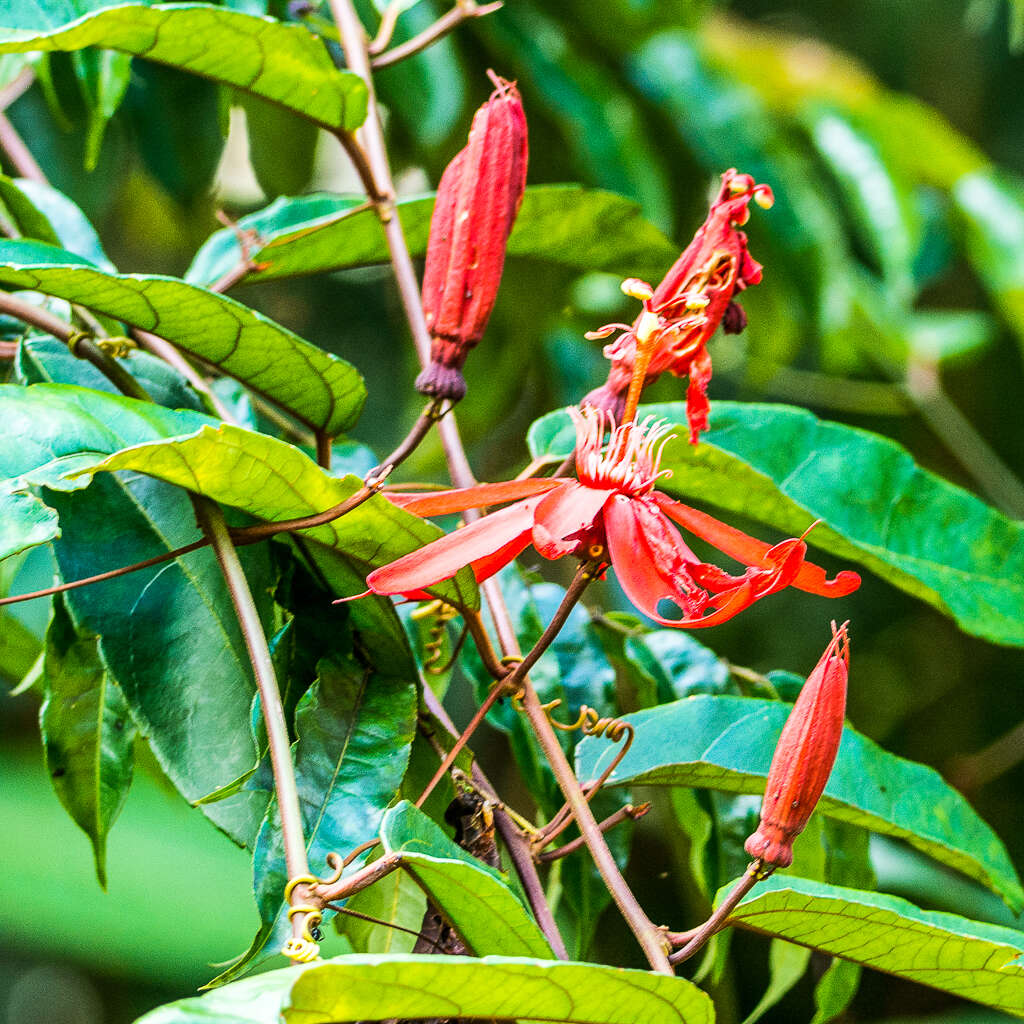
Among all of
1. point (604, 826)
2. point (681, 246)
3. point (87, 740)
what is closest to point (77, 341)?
point (87, 740)

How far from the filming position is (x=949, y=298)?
2.40 metres

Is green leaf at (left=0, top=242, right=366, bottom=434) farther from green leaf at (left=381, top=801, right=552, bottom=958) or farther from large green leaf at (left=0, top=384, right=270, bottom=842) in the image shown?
green leaf at (left=381, top=801, right=552, bottom=958)

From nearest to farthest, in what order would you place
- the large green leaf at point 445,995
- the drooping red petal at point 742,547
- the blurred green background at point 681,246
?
the large green leaf at point 445,995 → the drooping red petal at point 742,547 → the blurred green background at point 681,246

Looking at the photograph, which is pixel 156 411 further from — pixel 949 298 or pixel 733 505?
Result: pixel 949 298

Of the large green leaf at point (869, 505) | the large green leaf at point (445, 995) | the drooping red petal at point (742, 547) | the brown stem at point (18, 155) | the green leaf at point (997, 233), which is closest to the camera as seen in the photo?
the large green leaf at point (445, 995)

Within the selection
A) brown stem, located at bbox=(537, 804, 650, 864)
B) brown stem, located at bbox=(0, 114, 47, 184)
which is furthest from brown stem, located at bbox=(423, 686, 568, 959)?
brown stem, located at bbox=(0, 114, 47, 184)

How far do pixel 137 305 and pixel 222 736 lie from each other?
0.15 meters

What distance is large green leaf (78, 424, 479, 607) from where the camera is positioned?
0.36m

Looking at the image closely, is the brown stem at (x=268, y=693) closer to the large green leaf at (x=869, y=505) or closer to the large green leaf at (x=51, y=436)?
the large green leaf at (x=51, y=436)

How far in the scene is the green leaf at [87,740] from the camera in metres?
0.46

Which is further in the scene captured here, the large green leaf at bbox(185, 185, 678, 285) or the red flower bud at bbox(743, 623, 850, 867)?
the large green leaf at bbox(185, 185, 678, 285)

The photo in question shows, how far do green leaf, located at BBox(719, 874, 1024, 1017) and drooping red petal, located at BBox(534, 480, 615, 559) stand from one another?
12 centimetres

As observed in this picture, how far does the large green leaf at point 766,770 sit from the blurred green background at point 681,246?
283mm

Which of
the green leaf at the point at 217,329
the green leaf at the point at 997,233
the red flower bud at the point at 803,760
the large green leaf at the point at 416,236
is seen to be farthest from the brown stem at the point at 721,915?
the green leaf at the point at 997,233
